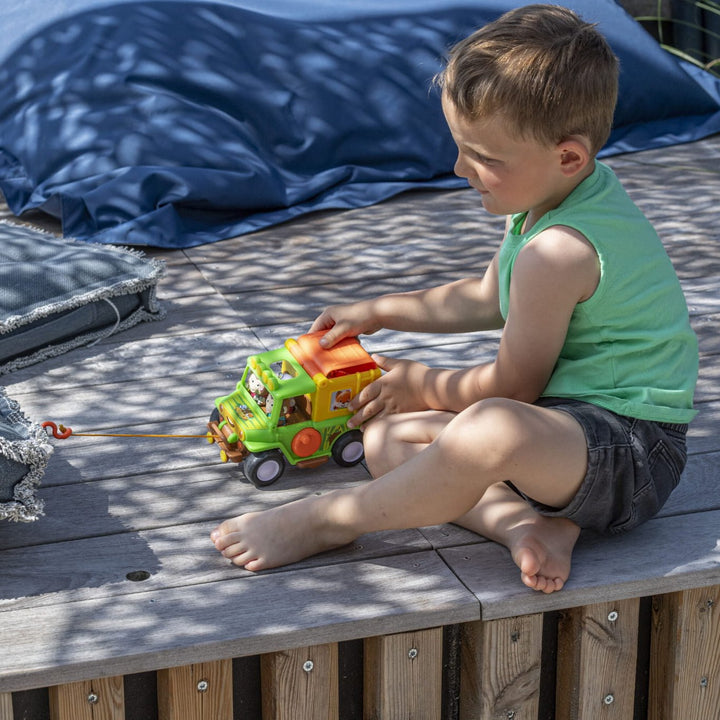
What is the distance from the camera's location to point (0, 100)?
161 inches

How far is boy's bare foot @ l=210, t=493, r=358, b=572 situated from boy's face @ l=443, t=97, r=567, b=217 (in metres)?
0.61

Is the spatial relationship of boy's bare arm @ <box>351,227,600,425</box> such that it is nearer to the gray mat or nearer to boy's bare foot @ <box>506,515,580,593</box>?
boy's bare foot @ <box>506,515,580,593</box>

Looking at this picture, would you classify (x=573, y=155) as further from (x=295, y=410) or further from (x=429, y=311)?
(x=295, y=410)

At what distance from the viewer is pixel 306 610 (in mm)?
1861

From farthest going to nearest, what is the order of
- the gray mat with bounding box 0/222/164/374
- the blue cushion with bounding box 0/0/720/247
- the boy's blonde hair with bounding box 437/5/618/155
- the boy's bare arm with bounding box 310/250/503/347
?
1. the blue cushion with bounding box 0/0/720/247
2. the gray mat with bounding box 0/222/164/374
3. the boy's bare arm with bounding box 310/250/503/347
4. the boy's blonde hair with bounding box 437/5/618/155

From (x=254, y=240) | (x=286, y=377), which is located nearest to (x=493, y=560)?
(x=286, y=377)

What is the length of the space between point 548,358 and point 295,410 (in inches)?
22.6

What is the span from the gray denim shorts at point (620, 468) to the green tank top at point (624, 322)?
28 mm

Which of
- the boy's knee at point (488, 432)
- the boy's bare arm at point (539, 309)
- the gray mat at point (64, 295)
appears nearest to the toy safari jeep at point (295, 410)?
the boy's bare arm at point (539, 309)

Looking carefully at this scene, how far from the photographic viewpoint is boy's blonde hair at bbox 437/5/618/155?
1.86 meters

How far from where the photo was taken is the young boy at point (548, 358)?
1.87 metres

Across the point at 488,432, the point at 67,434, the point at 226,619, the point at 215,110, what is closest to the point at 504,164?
the point at 488,432

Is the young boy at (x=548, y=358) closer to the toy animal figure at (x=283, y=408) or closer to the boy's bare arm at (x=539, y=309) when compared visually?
the boy's bare arm at (x=539, y=309)

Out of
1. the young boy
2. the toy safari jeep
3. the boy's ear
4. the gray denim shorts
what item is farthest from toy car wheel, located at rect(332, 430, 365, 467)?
the boy's ear
